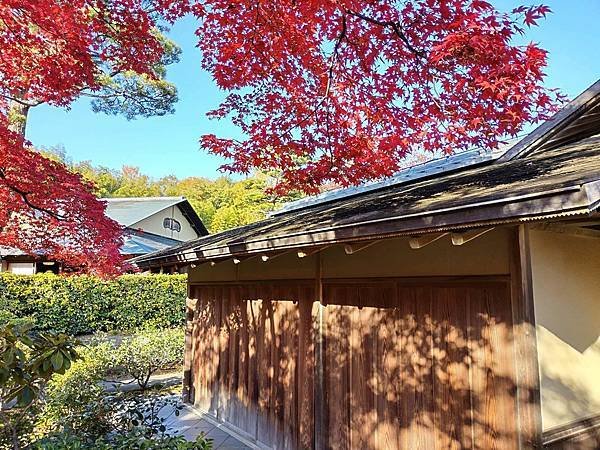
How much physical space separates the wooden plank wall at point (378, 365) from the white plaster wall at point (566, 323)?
203mm

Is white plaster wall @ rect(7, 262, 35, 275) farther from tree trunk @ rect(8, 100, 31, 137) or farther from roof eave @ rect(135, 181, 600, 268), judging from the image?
roof eave @ rect(135, 181, 600, 268)

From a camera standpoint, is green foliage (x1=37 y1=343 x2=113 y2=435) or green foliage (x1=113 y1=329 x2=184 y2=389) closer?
green foliage (x1=37 y1=343 x2=113 y2=435)

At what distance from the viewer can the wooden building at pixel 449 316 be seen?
8.38ft

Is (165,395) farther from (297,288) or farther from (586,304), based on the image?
(586,304)

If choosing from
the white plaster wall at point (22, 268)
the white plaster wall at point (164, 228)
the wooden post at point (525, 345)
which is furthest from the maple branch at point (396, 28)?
the white plaster wall at point (164, 228)

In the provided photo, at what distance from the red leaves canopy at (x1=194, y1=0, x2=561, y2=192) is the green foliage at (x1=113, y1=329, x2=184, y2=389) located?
404 cm

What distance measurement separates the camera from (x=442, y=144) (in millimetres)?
5098

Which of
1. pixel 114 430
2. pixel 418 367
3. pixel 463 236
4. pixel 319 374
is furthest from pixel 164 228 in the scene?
pixel 463 236

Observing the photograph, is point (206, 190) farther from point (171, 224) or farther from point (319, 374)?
point (319, 374)

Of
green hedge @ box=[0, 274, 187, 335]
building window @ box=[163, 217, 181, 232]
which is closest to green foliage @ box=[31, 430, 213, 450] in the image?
green hedge @ box=[0, 274, 187, 335]

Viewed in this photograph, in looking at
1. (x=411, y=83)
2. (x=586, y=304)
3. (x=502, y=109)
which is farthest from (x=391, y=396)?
(x=411, y=83)

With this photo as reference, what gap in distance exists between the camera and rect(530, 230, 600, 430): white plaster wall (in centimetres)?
260

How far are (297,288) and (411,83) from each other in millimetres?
2822

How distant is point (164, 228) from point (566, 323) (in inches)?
789
